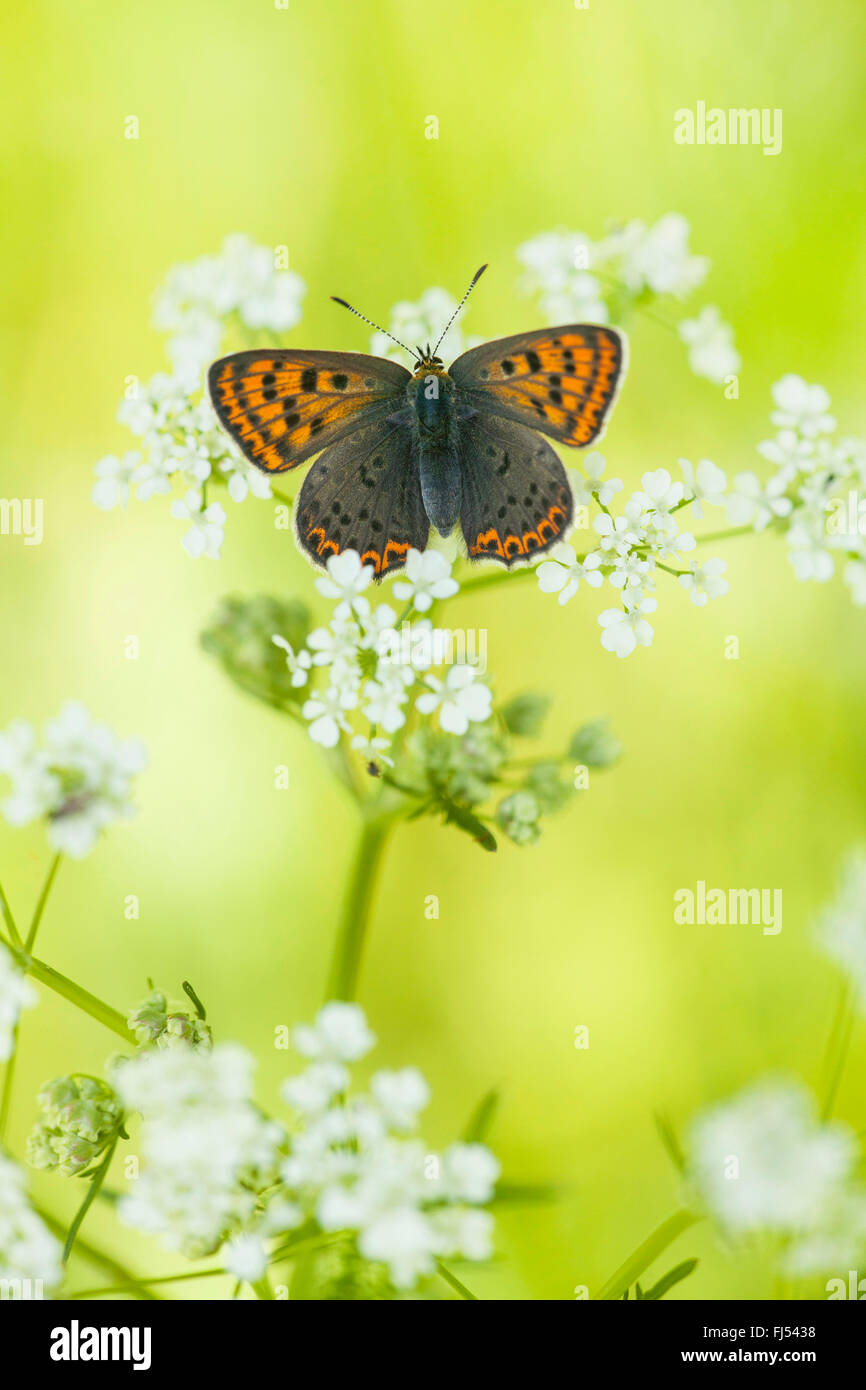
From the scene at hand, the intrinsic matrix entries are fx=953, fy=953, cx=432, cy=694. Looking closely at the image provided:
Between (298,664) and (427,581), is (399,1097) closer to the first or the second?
(298,664)

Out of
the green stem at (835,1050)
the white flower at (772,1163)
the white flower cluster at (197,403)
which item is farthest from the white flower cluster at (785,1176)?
the white flower cluster at (197,403)

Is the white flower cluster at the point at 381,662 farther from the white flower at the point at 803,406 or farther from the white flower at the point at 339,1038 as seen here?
the white flower at the point at 803,406

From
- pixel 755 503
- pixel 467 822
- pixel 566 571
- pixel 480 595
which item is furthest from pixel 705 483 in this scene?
pixel 480 595

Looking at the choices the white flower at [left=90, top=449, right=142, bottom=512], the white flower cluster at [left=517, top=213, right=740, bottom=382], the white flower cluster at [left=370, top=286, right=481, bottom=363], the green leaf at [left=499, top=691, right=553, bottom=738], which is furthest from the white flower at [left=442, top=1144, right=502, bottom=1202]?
the white flower cluster at [left=517, top=213, right=740, bottom=382]

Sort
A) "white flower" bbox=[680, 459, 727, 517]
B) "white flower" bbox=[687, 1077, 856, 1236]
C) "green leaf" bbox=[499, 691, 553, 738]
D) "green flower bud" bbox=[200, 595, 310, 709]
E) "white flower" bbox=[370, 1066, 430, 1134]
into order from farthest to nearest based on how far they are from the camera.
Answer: "green leaf" bbox=[499, 691, 553, 738] → "green flower bud" bbox=[200, 595, 310, 709] → "white flower" bbox=[680, 459, 727, 517] → "white flower" bbox=[370, 1066, 430, 1134] → "white flower" bbox=[687, 1077, 856, 1236]

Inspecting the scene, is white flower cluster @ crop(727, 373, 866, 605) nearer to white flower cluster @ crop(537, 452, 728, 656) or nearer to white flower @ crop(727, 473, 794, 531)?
white flower @ crop(727, 473, 794, 531)

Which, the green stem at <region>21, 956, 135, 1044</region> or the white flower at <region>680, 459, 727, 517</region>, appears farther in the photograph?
the white flower at <region>680, 459, 727, 517</region>
